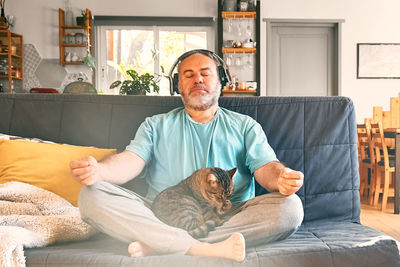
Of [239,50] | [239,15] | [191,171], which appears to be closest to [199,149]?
[191,171]

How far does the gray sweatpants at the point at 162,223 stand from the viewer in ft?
3.50

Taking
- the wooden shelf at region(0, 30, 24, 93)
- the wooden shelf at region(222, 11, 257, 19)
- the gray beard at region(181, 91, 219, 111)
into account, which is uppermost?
the wooden shelf at region(222, 11, 257, 19)

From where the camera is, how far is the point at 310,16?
18.2 ft

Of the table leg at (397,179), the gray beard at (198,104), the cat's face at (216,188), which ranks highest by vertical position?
the gray beard at (198,104)

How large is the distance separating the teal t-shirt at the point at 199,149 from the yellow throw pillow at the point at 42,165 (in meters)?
0.27

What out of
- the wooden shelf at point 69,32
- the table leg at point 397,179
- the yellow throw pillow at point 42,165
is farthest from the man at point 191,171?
the wooden shelf at point 69,32

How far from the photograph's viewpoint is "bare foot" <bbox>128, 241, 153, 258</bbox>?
3.47 feet

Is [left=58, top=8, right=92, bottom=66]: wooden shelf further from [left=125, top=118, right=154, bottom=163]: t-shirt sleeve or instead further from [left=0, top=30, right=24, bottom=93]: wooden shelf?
[left=125, top=118, right=154, bottom=163]: t-shirt sleeve

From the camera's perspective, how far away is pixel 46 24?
546 centimetres

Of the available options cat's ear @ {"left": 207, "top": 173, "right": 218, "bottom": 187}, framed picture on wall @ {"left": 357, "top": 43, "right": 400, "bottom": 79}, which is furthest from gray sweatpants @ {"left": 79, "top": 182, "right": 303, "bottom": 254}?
framed picture on wall @ {"left": 357, "top": 43, "right": 400, "bottom": 79}

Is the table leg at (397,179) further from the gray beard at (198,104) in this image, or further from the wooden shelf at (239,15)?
the wooden shelf at (239,15)

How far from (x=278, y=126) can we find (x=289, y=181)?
22.6 inches

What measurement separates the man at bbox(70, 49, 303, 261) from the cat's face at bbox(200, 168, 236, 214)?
0.19ft

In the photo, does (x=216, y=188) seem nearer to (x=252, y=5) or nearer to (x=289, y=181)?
(x=289, y=181)
